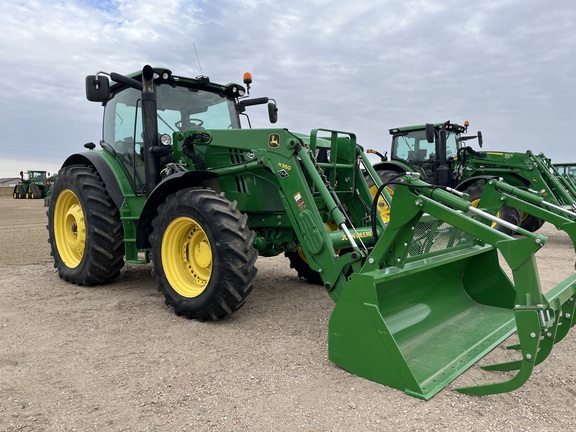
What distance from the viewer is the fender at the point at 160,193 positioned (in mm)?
4453

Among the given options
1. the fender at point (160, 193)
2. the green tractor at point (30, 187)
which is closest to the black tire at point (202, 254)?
the fender at point (160, 193)

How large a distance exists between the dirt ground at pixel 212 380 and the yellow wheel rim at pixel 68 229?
3.64 ft

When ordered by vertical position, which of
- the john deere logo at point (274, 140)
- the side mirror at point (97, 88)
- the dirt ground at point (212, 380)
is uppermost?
the side mirror at point (97, 88)

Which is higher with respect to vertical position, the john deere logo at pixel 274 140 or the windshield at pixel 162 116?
the windshield at pixel 162 116

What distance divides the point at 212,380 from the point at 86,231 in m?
3.13

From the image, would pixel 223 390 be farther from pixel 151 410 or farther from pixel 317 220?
pixel 317 220

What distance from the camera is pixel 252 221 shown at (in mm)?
4926

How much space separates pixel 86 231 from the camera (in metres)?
5.45

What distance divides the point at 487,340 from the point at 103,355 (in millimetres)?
2916

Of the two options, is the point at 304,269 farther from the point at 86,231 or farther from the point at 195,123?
the point at 86,231

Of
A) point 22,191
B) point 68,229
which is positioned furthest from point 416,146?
point 22,191

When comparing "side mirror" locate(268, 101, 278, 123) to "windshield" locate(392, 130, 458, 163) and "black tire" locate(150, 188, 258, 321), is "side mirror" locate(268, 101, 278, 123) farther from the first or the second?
"windshield" locate(392, 130, 458, 163)

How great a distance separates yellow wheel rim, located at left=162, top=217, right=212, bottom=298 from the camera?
4.42 meters

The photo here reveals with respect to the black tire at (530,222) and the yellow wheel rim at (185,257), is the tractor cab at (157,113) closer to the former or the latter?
the yellow wheel rim at (185,257)
